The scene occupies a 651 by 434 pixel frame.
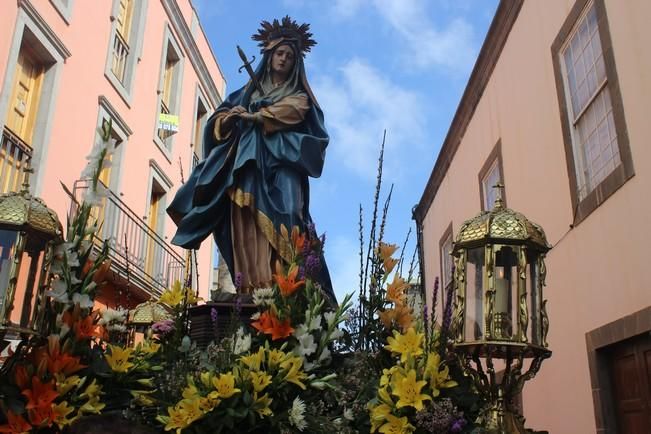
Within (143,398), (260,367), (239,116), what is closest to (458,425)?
(260,367)

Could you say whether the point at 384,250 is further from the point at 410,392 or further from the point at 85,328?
the point at 85,328

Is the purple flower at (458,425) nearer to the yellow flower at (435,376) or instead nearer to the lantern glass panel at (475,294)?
the yellow flower at (435,376)

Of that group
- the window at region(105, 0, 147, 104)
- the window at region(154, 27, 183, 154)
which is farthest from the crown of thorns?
the window at region(154, 27, 183, 154)

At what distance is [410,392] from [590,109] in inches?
203

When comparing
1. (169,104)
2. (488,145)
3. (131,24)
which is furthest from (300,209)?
(169,104)

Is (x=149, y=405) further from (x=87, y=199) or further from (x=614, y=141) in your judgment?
(x=614, y=141)

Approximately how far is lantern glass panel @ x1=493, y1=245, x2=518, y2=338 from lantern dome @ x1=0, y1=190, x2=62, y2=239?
1776 mm

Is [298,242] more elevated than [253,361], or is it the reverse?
[298,242]

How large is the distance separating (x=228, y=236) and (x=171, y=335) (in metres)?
0.88

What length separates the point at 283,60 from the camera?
4.09m

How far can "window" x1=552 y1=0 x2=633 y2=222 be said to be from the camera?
18.9 ft

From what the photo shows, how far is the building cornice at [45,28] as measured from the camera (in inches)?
321

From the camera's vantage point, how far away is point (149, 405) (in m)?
2.51

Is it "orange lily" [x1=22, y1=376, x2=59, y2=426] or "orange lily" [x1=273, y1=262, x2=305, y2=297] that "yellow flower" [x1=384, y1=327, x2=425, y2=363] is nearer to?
"orange lily" [x1=273, y1=262, x2=305, y2=297]
